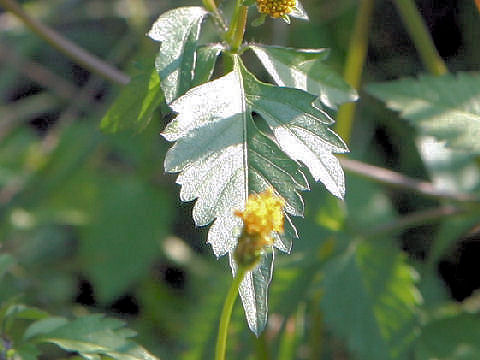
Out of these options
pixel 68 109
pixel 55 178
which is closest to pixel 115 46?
pixel 68 109

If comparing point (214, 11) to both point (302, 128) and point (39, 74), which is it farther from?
point (39, 74)

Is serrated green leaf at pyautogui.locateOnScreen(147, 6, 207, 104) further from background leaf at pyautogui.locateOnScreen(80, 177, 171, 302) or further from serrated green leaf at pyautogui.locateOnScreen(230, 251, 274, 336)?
background leaf at pyautogui.locateOnScreen(80, 177, 171, 302)

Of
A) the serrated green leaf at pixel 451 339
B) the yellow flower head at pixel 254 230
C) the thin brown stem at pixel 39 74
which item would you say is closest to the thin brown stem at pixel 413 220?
the serrated green leaf at pixel 451 339

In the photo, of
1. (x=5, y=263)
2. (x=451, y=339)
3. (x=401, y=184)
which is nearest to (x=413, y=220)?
(x=401, y=184)

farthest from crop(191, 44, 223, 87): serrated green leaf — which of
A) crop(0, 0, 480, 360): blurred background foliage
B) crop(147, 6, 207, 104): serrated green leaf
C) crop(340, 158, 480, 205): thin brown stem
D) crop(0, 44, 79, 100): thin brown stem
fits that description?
crop(0, 44, 79, 100): thin brown stem

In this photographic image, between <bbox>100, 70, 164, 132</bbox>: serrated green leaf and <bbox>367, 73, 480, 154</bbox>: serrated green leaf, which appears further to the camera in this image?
<bbox>367, 73, 480, 154</bbox>: serrated green leaf

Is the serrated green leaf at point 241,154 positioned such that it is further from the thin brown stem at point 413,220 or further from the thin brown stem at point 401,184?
the thin brown stem at point 413,220

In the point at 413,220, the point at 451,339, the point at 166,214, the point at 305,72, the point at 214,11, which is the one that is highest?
the point at 214,11
